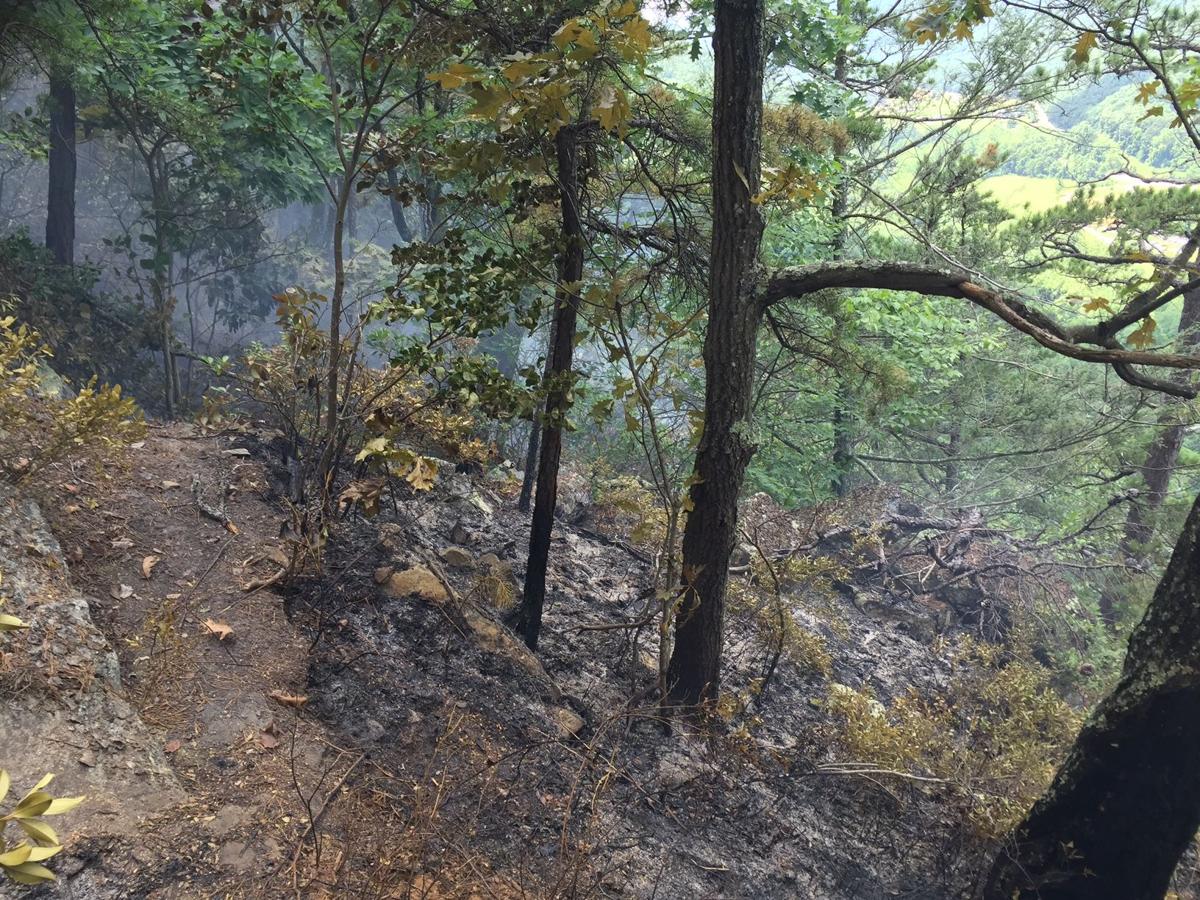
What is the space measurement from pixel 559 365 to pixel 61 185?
12.7 meters

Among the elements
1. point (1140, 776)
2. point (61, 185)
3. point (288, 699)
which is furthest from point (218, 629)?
point (61, 185)

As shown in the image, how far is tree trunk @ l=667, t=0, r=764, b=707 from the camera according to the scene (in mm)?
3760

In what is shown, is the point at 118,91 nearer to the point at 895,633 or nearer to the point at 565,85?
the point at 565,85

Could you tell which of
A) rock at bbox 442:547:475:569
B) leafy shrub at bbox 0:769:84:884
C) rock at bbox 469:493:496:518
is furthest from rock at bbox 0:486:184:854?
rock at bbox 469:493:496:518

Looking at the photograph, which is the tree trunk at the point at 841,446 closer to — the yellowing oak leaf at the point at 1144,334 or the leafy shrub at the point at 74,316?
the yellowing oak leaf at the point at 1144,334

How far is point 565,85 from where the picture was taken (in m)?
2.53

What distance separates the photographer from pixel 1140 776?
353 cm

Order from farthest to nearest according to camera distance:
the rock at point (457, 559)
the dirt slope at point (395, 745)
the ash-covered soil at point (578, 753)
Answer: the rock at point (457, 559) < the ash-covered soil at point (578, 753) < the dirt slope at point (395, 745)

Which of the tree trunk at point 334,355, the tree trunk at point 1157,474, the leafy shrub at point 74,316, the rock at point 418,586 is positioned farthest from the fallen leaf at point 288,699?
the tree trunk at point 1157,474

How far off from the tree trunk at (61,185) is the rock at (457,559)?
35.3 ft

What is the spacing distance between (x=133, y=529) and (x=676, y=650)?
3.60 metres

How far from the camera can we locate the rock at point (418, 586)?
4.85 meters

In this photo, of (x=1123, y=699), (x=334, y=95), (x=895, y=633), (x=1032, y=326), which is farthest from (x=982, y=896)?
(x=334, y=95)

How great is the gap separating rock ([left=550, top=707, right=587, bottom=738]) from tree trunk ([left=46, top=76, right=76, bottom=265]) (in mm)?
12535
